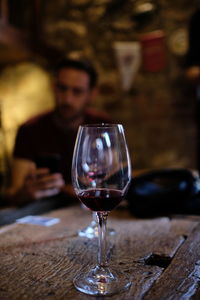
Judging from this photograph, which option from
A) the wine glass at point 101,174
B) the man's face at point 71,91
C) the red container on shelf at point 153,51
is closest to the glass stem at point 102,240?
the wine glass at point 101,174

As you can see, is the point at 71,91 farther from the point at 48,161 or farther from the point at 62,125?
the point at 48,161

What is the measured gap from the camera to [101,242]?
2.02 feet

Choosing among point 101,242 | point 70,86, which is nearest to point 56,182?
point 101,242

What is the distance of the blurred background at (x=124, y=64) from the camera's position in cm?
285

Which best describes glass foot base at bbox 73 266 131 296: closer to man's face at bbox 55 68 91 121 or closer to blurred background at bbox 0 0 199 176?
man's face at bbox 55 68 91 121

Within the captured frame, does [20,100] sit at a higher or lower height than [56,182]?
higher

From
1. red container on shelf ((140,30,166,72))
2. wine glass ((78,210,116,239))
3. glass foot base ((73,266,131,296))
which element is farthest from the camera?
red container on shelf ((140,30,166,72))

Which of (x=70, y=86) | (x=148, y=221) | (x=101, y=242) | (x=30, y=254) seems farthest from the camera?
(x=70, y=86)

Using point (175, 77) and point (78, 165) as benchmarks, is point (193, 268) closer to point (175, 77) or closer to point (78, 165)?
point (78, 165)

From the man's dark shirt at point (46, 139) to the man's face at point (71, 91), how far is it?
0.27 ft

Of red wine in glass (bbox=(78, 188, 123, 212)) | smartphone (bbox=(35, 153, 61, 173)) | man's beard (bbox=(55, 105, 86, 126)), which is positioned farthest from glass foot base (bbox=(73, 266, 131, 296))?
man's beard (bbox=(55, 105, 86, 126))

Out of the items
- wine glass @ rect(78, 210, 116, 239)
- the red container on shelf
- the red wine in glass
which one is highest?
the red container on shelf

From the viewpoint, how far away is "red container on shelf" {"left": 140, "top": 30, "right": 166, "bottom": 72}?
284 centimetres

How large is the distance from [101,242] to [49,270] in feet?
0.38
